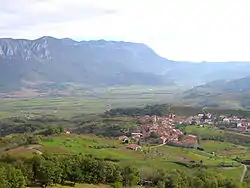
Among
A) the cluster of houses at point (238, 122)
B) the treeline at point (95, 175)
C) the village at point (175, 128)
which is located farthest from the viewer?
the cluster of houses at point (238, 122)

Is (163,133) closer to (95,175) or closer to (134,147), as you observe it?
(134,147)

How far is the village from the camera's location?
92312 millimetres

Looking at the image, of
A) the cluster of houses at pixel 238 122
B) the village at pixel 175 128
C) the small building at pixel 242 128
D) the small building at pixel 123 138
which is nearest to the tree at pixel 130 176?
the village at pixel 175 128

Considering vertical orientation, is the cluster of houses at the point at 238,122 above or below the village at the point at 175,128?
above

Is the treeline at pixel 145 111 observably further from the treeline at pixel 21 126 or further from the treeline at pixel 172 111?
the treeline at pixel 21 126

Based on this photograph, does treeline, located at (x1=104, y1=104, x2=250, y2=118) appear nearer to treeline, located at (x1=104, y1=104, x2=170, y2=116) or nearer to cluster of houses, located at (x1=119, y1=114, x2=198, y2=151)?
treeline, located at (x1=104, y1=104, x2=170, y2=116)

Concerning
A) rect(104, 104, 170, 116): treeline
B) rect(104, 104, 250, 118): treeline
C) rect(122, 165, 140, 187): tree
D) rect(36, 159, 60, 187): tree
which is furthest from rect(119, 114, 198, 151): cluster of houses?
rect(36, 159, 60, 187): tree

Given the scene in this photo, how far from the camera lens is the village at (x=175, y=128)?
303 ft

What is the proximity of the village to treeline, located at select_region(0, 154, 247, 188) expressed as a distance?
85.3 ft

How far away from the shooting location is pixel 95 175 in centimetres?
5300

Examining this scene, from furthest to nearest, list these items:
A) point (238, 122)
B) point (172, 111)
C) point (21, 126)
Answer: point (172, 111), point (21, 126), point (238, 122)

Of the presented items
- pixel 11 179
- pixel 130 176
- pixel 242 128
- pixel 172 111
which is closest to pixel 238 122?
pixel 242 128

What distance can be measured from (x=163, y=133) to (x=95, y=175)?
4774 cm

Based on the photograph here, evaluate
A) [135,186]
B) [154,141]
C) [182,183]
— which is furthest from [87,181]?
[154,141]
